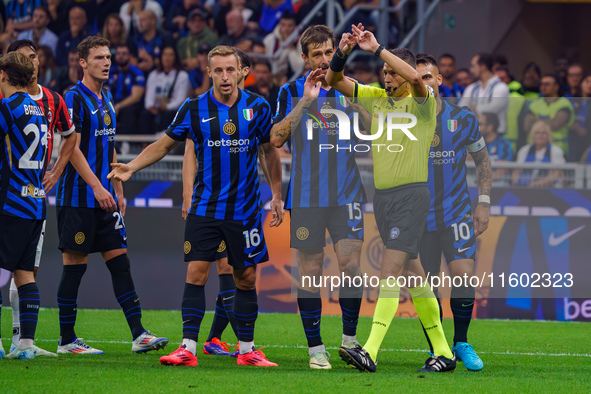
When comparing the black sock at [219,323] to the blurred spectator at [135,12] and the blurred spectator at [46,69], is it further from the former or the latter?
the blurred spectator at [135,12]

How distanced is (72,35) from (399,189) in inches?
384

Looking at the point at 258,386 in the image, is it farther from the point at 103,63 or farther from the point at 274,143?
the point at 103,63

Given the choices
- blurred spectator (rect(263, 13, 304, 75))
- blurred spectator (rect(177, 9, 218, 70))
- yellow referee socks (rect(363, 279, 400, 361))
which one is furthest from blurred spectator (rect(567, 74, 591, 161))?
blurred spectator (rect(177, 9, 218, 70))

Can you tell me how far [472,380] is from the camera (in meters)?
5.39

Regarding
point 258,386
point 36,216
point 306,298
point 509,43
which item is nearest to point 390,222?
point 306,298

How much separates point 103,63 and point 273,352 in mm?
2662

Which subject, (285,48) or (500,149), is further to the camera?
(285,48)

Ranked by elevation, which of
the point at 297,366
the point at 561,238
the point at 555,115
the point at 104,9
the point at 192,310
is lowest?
the point at 297,366

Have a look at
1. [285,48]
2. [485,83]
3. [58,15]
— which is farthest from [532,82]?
[58,15]

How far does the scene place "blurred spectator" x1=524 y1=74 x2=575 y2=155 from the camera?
29.2 ft

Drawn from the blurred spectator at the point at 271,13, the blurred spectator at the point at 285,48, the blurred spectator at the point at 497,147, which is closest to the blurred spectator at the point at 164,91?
the blurred spectator at the point at 285,48

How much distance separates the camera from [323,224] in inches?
239

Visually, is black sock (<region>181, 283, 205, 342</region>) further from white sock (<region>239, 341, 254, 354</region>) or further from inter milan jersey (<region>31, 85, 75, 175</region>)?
inter milan jersey (<region>31, 85, 75, 175</region>)

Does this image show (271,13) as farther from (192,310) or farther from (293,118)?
(192,310)
